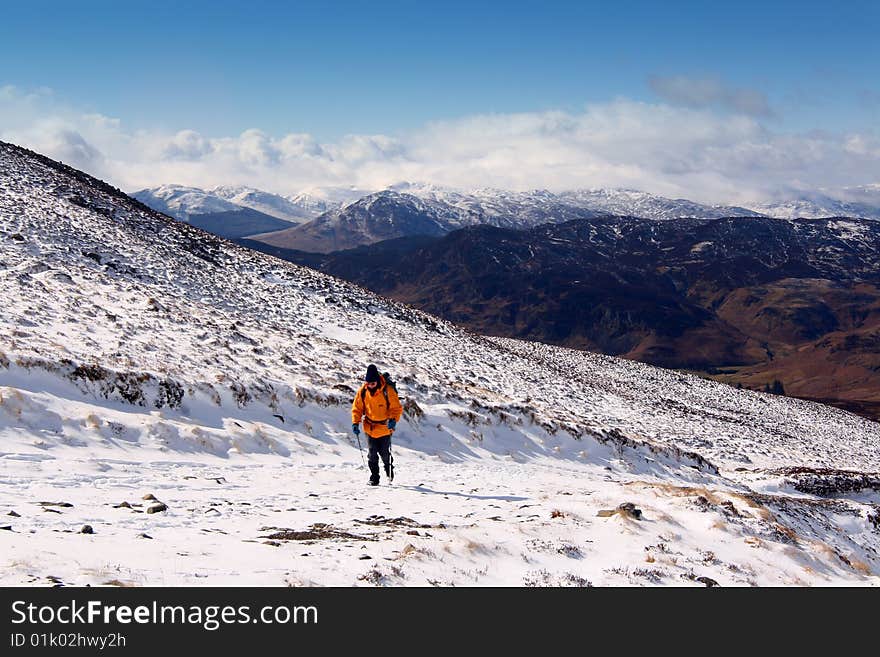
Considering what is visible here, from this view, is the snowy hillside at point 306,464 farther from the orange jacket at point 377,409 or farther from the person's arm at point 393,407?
the person's arm at point 393,407

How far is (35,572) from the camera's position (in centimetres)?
644

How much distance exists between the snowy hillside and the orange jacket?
1.41 metres

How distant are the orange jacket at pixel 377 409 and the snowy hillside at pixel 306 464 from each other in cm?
141

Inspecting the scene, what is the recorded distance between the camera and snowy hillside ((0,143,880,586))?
28.1ft

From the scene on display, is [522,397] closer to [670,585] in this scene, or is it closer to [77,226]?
[670,585]

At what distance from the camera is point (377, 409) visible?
14.2 m

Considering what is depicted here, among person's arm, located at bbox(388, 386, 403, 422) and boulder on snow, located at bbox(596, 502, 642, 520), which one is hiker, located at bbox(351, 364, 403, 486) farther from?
boulder on snow, located at bbox(596, 502, 642, 520)

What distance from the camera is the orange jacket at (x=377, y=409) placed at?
14.2 meters

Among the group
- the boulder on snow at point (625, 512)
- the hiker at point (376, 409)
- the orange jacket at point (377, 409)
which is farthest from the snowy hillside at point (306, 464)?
the orange jacket at point (377, 409)

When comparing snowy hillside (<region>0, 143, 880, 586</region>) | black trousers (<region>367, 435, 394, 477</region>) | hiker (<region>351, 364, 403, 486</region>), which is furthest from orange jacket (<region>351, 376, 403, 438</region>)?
snowy hillside (<region>0, 143, 880, 586</region>)

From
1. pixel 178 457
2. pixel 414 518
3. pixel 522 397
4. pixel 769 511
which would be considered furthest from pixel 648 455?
pixel 178 457

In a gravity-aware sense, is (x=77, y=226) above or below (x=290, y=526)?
above
